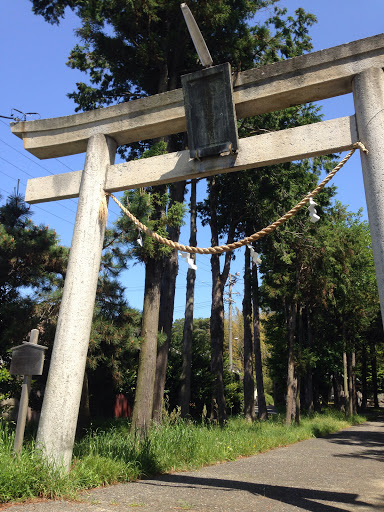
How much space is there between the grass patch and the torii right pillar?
3439 millimetres

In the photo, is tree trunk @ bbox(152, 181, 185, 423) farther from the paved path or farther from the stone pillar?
the stone pillar

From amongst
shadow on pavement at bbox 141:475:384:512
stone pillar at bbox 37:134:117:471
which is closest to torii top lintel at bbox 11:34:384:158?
stone pillar at bbox 37:134:117:471

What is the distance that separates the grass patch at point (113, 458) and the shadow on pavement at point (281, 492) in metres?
0.41

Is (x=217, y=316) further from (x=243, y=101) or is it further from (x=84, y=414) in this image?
(x=243, y=101)

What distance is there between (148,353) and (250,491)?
381 centimetres

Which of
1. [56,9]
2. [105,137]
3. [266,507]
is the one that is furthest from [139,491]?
[56,9]

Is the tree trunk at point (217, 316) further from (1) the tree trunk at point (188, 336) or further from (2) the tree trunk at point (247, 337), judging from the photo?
(2) the tree trunk at point (247, 337)

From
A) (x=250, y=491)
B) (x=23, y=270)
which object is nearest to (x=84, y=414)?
(x=23, y=270)

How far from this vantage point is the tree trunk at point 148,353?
7637 mm

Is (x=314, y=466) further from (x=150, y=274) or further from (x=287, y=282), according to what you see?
(x=287, y=282)

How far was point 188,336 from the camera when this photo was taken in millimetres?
14281

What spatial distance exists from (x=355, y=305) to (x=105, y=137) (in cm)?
1907

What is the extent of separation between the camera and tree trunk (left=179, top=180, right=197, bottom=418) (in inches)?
517

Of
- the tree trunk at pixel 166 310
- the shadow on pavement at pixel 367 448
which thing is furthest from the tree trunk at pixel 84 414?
the shadow on pavement at pixel 367 448
